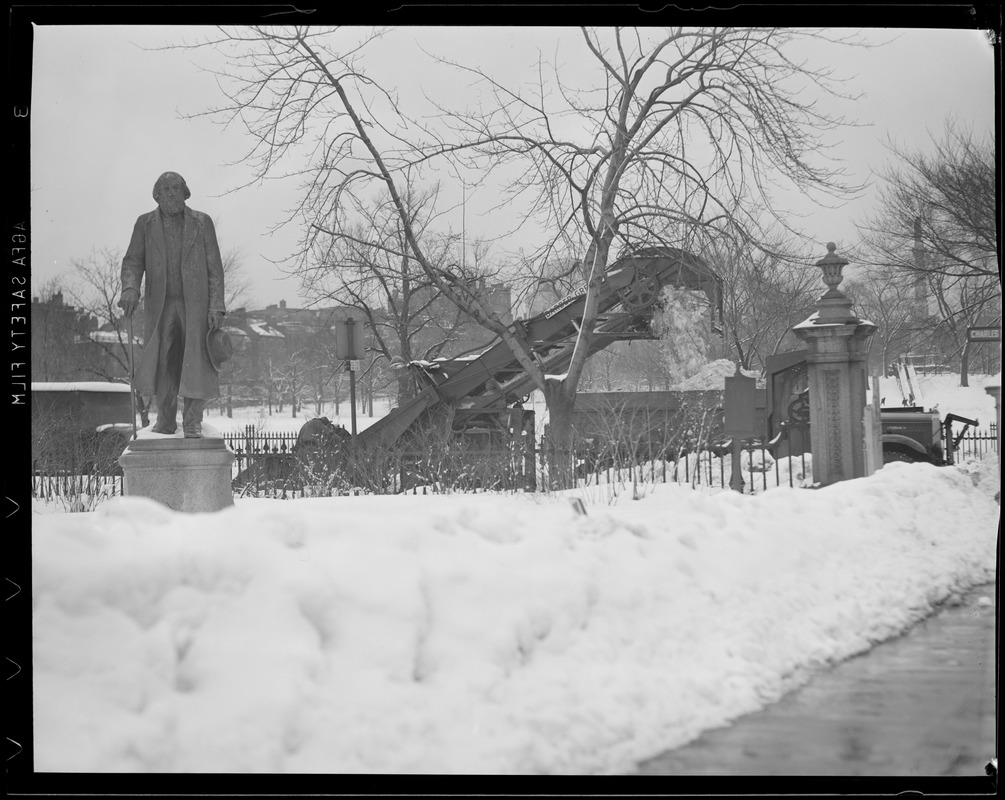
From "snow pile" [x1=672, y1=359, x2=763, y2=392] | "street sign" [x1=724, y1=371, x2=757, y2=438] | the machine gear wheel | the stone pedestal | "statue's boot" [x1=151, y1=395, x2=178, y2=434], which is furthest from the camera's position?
"snow pile" [x1=672, y1=359, x2=763, y2=392]

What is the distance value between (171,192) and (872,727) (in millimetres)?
5661

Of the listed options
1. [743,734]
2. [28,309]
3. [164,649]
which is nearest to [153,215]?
[28,309]

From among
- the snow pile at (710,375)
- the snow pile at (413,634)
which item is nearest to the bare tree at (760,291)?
the snow pile at (710,375)

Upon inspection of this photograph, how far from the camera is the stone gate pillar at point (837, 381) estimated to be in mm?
9734

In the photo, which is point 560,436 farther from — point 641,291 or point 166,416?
point 166,416

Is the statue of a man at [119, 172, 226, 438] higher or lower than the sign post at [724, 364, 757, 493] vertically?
higher

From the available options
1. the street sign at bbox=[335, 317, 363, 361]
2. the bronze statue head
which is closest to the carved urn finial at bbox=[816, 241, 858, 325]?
the street sign at bbox=[335, 317, 363, 361]

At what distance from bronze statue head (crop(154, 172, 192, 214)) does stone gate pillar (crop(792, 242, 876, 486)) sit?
266 inches

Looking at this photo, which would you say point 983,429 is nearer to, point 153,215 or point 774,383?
point 774,383

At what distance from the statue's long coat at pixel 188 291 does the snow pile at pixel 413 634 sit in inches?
65.3

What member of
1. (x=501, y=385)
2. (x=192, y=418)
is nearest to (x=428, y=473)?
(x=501, y=385)

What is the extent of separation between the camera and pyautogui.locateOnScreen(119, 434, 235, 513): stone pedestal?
635 cm

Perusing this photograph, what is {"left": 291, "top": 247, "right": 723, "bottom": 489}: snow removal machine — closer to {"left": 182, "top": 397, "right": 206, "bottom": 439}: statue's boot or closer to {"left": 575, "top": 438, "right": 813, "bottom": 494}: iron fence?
{"left": 575, "top": 438, "right": 813, "bottom": 494}: iron fence

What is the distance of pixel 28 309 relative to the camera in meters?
4.03
